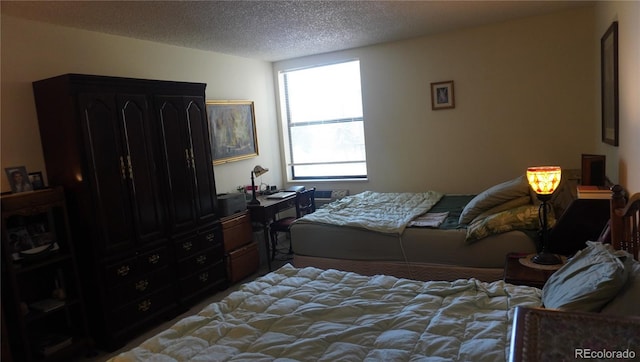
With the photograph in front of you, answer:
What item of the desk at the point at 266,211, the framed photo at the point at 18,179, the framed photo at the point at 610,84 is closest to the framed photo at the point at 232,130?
the desk at the point at 266,211

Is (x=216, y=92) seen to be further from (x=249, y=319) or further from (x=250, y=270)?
(x=249, y=319)

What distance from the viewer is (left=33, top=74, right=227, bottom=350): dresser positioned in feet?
9.77

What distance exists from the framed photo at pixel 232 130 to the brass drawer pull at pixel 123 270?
Answer: 1.71 metres

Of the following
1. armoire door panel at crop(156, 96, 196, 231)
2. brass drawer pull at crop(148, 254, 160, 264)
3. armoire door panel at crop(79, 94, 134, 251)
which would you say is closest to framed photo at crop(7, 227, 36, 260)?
armoire door panel at crop(79, 94, 134, 251)

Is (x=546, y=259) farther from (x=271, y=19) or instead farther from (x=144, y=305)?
(x=144, y=305)

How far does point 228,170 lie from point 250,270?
1208 mm

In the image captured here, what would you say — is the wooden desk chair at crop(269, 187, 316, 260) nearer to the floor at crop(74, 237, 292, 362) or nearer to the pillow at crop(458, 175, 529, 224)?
the floor at crop(74, 237, 292, 362)

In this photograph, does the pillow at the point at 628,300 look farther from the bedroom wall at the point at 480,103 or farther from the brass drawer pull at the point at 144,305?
the bedroom wall at the point at 480,103

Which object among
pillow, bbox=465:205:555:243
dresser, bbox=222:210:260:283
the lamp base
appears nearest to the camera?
the lamp base

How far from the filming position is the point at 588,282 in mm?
1572

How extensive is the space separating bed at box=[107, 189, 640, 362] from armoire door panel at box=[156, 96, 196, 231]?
5.42ft

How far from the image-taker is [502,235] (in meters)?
3.04

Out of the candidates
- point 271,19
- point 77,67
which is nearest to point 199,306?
point 77,67

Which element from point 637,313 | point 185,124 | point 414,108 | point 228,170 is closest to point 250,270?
point 228,170
